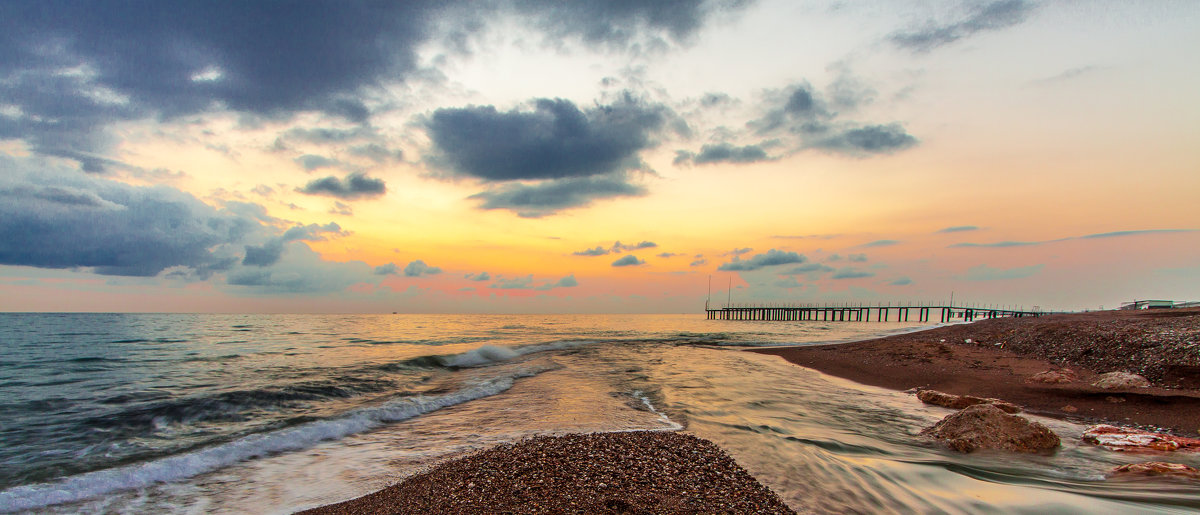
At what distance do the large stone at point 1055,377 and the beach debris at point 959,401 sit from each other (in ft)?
6.70

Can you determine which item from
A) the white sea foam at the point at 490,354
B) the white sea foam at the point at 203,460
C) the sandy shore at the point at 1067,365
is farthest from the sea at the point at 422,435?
the white sea foam at the point at 490,354

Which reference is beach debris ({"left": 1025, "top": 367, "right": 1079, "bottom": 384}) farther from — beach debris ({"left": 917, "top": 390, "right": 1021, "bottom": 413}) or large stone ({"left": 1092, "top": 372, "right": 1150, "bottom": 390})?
beach debris ({"left": 917, "top": 390, "right": 1021, "bottom": 413})

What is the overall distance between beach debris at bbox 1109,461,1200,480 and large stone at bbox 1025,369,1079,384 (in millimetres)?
6565

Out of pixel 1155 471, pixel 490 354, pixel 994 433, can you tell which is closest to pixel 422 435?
pixel 994 433

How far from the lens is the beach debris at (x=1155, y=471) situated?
5140 millimetres

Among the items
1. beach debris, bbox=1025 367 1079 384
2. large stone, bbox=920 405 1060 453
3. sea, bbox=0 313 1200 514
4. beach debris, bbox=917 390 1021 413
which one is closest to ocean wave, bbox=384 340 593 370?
sea, bbox=0 313 1200 514

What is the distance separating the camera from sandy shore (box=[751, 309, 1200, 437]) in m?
8.48

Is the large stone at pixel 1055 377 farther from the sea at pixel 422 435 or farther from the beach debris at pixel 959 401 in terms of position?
the sea at pixel 422 435

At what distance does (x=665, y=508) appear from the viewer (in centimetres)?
428

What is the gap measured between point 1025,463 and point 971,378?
820 cm

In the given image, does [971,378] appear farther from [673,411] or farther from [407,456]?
[407,456]

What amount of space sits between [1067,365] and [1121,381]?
4.00 meters

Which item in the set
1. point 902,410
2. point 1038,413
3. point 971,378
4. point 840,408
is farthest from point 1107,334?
point 840,408

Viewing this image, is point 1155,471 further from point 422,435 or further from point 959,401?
point 422,435
